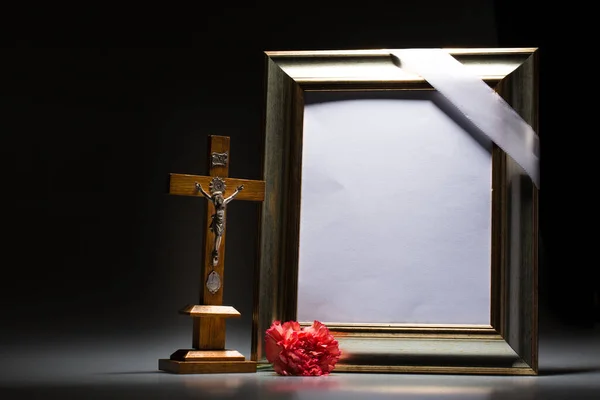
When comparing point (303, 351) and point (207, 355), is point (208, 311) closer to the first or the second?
point (207, 355)

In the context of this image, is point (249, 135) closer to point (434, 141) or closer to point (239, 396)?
point (434, 141)

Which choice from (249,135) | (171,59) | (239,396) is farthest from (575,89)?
(239,396)

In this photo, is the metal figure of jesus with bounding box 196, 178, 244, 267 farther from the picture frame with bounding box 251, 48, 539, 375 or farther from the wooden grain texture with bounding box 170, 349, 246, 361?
the wooden grain texture with bounding box 170, 349, 246, 361

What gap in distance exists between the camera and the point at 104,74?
436 cm

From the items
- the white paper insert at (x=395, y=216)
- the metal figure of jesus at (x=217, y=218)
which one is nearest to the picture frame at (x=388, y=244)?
the white paper insert at (x=395, y=216)

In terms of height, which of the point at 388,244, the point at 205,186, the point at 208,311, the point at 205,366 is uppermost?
the point at 205,186

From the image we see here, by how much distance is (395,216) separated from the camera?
3.08 m

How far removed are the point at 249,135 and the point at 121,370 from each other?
1.56m

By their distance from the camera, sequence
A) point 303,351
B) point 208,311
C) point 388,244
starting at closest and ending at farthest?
point 303,351, point 208,311, point 388,244

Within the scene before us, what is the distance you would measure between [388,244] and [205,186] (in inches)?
19.6

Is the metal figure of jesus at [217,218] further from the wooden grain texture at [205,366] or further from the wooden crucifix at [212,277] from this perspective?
the wooden grain texture at [205,366]

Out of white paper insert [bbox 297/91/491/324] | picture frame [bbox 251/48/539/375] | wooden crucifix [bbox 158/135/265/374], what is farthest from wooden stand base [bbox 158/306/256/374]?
white paper insert [bbox 297/91/491/324]

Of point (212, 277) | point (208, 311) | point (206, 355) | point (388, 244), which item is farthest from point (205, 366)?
point (388, 244)

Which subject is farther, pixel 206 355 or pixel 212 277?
pixel 212 277
